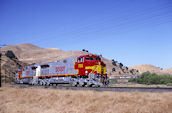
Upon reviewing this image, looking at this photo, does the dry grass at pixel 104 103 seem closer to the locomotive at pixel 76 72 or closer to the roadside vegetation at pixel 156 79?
the locomotive at pixel 76 72

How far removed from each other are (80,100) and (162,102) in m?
6.63

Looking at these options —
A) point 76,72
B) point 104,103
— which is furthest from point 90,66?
point 104,103

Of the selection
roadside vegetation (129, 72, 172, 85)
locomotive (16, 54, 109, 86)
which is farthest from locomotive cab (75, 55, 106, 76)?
roadside vegetation (129, 72, 172, 85)

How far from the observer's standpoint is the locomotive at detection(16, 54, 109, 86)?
70.6 feet

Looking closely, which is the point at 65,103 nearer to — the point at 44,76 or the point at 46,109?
the point at 46,109

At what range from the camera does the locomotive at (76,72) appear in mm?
21531

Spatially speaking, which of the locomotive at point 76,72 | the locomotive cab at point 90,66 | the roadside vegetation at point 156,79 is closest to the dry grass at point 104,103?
the locomotive at point 76,72

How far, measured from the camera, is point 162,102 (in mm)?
11000

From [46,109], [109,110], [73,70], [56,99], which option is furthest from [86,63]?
[109,110]

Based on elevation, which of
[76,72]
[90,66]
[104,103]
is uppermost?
[90,66]

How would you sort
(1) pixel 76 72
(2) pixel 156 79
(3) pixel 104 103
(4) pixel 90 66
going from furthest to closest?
(2) pixel 156 79
(1) pixel 76 72
(4) pixel 90 66
(3) pixel 104 103

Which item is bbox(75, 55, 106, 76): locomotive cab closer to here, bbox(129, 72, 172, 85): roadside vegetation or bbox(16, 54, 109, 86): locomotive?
bbox(16, 54, 109, 86): locomotive

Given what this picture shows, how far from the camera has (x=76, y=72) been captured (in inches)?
909

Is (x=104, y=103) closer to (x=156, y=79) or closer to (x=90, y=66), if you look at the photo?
(x=90, y=66)
